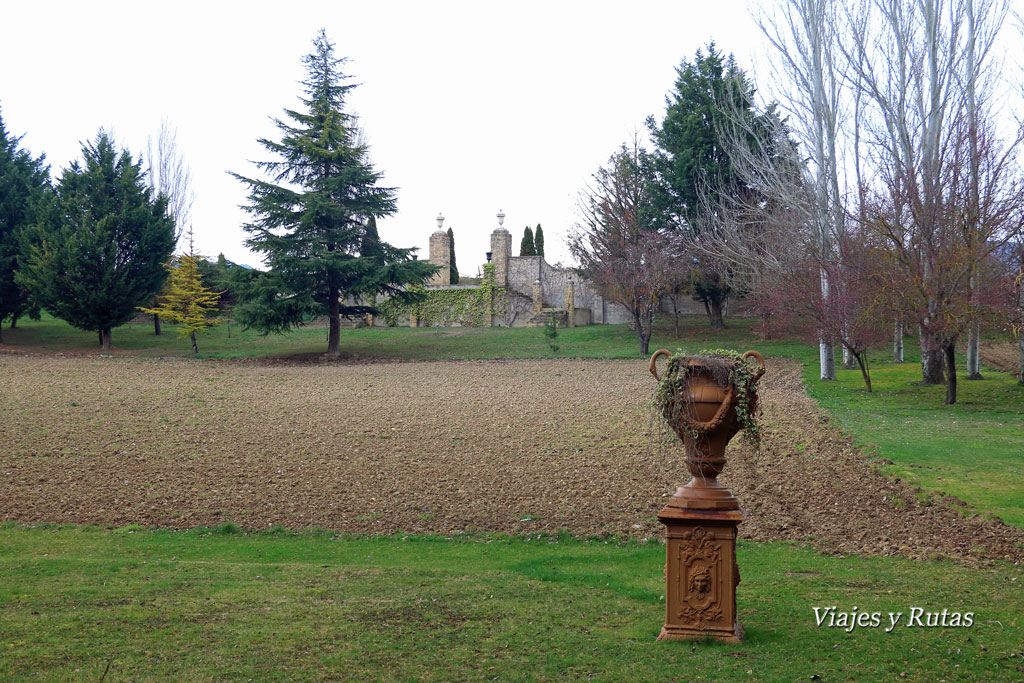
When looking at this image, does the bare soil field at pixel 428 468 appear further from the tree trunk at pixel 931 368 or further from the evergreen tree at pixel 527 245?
the evergreen tree at pixel 527 245

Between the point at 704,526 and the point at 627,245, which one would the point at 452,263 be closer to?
the point at 627,245

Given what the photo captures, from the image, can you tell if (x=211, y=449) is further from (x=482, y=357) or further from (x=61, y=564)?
(x=482, y=357)

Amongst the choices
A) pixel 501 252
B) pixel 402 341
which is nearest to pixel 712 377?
pixel 402 341

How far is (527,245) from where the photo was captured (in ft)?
165

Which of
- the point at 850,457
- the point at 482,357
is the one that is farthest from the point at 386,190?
the point at 850,457

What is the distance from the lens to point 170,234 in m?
35.2

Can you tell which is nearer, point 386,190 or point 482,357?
point 482,357

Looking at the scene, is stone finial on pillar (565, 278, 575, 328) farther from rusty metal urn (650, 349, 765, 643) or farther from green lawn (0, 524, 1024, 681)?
rusty metal urn (650, 349, 765, 643)

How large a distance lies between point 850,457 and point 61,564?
9.69 metres

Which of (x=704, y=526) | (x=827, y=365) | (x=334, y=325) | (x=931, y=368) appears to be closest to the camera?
(x=704, y=526)

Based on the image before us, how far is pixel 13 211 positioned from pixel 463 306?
66.8ft

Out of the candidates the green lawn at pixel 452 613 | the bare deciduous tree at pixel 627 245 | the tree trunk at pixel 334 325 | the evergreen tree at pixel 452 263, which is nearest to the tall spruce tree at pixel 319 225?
the tree trunk at pixel 334 325

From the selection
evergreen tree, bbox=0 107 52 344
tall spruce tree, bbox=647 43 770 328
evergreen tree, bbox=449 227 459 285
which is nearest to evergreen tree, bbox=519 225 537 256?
evergreen tree, bbox=449 227 459 285

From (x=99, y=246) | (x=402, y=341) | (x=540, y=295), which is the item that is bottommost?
(x=402, y=341)
